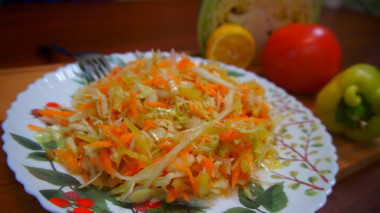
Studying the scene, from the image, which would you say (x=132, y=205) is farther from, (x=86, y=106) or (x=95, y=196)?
(x=86, y=106)

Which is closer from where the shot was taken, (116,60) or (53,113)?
(53,113)

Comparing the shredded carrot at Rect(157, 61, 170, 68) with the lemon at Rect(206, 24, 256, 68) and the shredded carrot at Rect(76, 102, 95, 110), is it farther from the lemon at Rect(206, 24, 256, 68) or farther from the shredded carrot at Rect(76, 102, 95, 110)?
the lemon at Rect(206, 24, 256, 68)

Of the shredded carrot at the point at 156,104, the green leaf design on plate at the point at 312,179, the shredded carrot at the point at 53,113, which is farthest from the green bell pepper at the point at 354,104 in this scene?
the shredded carrot at the point at 53,113

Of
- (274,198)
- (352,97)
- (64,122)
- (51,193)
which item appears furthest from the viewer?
(352,97)

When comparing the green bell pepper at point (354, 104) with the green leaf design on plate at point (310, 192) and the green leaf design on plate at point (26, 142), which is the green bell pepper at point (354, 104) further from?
the green leaf design on plate at point (26, 142)

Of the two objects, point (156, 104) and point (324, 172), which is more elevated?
point (156, 104)

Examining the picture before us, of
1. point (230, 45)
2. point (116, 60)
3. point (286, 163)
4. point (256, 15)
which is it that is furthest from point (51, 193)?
point (256, 15)
